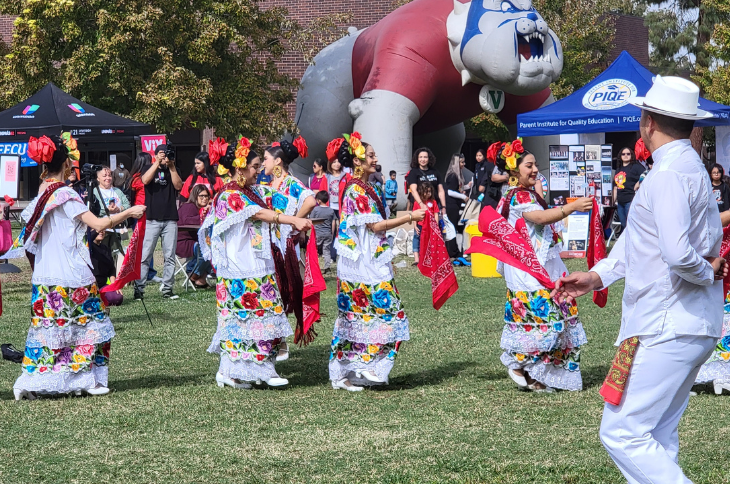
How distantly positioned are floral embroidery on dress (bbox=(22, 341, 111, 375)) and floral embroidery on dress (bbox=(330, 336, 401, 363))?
167 cm

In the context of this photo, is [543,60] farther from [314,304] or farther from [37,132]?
[314,304]

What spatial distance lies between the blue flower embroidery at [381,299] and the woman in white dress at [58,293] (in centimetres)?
181

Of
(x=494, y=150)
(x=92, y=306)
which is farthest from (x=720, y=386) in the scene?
(x=92, y=306)

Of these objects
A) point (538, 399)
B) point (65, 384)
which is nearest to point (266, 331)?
point (65, 384)

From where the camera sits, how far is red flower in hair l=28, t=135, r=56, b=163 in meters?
6.17

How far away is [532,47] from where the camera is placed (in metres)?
15.9

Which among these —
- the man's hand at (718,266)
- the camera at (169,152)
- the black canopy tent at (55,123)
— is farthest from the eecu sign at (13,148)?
the man's hand at (718,266)

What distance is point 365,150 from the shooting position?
6602 mm

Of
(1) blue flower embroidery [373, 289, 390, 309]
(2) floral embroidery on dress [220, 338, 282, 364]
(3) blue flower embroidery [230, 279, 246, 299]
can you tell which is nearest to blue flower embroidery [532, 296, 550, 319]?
(1) blue flower embroidery [373, 289, 390, 309]

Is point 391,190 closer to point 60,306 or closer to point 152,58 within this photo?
point 152,58

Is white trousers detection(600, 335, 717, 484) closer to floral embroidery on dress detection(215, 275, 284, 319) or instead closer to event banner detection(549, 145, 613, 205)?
floral embroidery on dress detection(215, 275, 284, 319)

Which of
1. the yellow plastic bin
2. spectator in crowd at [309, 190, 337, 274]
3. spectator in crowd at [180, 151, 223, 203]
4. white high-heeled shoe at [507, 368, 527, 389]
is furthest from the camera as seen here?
spectator in crowd at [309, 190, 337, 274]

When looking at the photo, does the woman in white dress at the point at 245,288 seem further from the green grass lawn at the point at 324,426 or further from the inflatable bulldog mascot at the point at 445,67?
the inflatable bulldog mascot at the point at 445,67

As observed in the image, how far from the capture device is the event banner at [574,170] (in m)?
15.7
